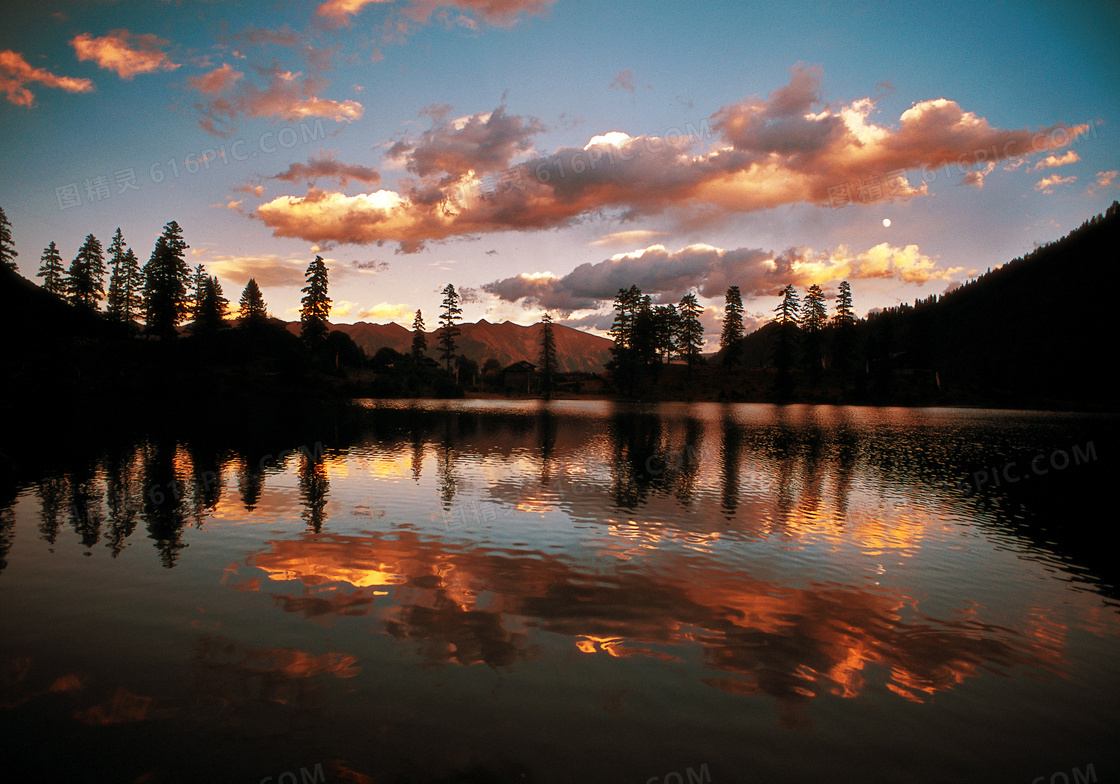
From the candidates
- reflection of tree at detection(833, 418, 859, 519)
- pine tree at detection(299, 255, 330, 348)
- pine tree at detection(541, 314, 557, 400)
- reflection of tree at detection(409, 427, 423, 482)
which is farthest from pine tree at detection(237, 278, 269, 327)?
reflection of tree at detection(833, 418, 859, 519)

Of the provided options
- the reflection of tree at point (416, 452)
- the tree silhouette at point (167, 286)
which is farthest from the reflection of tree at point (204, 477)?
the tree silhouette at point (167, 286)

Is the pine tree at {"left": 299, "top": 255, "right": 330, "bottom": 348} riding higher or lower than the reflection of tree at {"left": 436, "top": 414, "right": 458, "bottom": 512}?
higher

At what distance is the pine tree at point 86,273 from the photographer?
277ft

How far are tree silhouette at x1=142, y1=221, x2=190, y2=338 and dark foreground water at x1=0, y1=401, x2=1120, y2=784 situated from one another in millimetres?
65821

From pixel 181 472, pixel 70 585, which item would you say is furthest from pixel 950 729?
pixel 181 472

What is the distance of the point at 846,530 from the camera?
16953 mm

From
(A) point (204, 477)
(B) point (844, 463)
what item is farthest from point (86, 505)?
(B) point (844, 463)

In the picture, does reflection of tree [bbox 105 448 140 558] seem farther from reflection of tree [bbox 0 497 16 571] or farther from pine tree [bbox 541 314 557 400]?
pine tree [bbox 541 314 557 400]

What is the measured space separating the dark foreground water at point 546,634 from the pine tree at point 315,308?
77.8 m

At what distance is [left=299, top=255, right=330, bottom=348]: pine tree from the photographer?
9481 centimetres

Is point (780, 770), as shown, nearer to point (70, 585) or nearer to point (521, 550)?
point (521, 550)

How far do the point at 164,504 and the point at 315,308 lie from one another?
8522 centimetres

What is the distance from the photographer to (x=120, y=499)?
18.3 metres

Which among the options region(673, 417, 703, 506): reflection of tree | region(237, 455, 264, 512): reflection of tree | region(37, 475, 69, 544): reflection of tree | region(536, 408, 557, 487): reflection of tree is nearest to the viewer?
region(37, 475, 69, 544): reflection of tree
